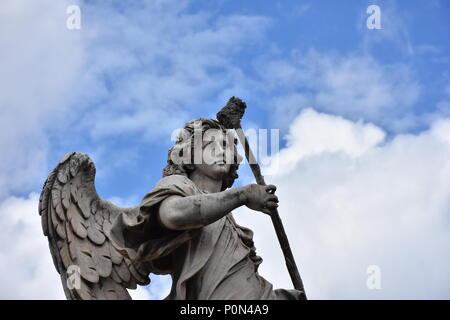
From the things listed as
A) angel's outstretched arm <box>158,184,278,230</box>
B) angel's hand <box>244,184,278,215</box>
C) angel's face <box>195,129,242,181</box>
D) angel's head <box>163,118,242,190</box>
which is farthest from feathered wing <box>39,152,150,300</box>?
angel's hand <box>244,184,278,215</box>

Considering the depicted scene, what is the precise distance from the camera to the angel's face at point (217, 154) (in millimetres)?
15047

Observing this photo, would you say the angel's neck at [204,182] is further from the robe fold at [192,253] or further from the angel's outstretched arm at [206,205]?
the angel's outstretched arm at [206,205]

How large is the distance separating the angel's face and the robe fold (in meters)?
0.50

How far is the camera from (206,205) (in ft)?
45.7

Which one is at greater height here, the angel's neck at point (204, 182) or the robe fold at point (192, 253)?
the angel's neck at point (204, 182)

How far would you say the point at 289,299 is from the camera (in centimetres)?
1454

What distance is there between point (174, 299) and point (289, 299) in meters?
1.29

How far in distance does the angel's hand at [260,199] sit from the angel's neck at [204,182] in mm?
1004

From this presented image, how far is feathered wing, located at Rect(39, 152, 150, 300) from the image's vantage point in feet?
47.9
